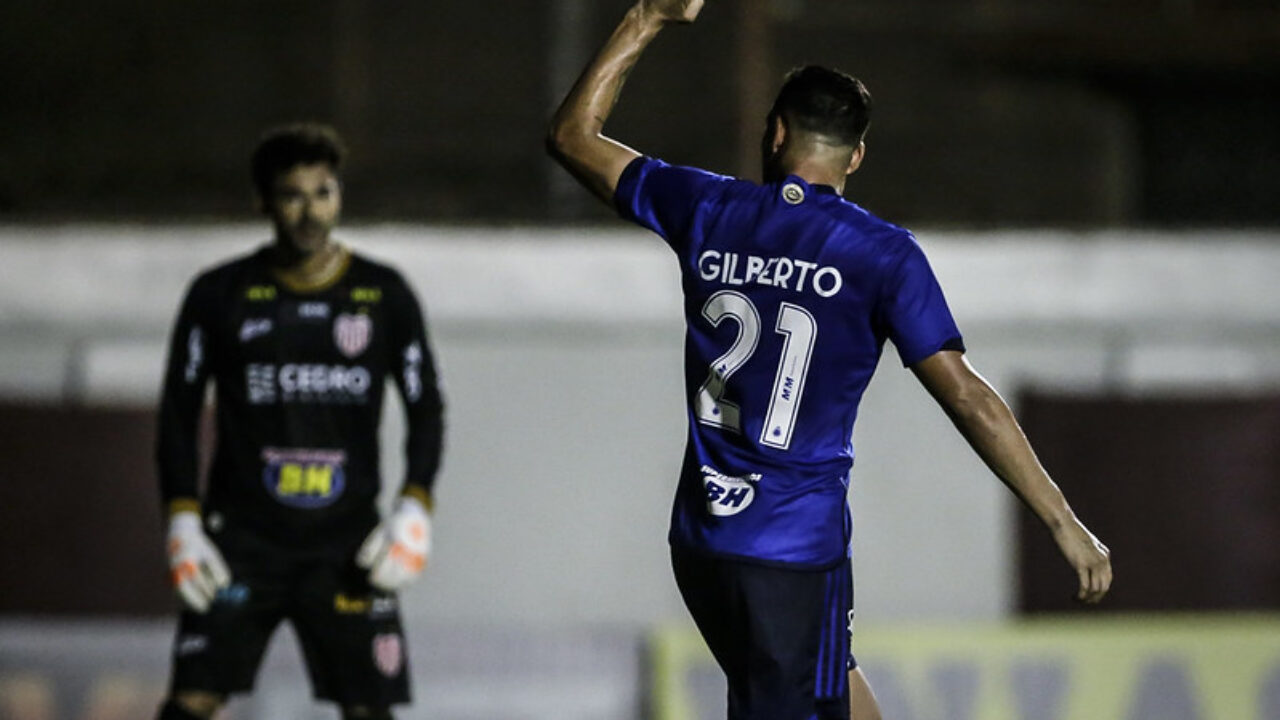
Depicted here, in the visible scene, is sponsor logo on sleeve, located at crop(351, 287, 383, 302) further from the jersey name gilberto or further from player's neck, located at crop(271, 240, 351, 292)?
the jersey name gilberto

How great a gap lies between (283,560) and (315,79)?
183 inches

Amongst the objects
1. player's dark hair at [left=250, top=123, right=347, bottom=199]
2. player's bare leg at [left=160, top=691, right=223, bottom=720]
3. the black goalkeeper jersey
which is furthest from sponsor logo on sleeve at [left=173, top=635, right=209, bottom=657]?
player's dark hair at [left=250, top=123, right=347, bottom=199]

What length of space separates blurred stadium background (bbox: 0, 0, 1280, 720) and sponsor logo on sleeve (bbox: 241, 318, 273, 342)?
265cm

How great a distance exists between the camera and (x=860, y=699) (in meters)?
Result: 4.21

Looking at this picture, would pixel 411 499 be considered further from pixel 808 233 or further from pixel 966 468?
pixel 966 468

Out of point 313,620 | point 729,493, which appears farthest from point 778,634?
point 313,620

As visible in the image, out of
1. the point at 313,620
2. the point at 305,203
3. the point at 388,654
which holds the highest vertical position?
the point at 305,203

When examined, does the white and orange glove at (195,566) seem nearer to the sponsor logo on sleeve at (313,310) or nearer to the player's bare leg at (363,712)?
the player's bare leg at (363,712)

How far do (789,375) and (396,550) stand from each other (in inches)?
71.6

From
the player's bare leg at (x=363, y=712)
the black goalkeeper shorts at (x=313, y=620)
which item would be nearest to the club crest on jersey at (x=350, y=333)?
the black goalkeeper shorts at (x=313, y=620)

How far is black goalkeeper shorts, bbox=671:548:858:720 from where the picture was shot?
3.92m

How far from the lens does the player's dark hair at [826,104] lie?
3.91 meters

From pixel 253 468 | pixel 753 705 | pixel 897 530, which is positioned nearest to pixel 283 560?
pixel 253 468

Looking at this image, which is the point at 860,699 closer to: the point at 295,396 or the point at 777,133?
the point at 777,133
